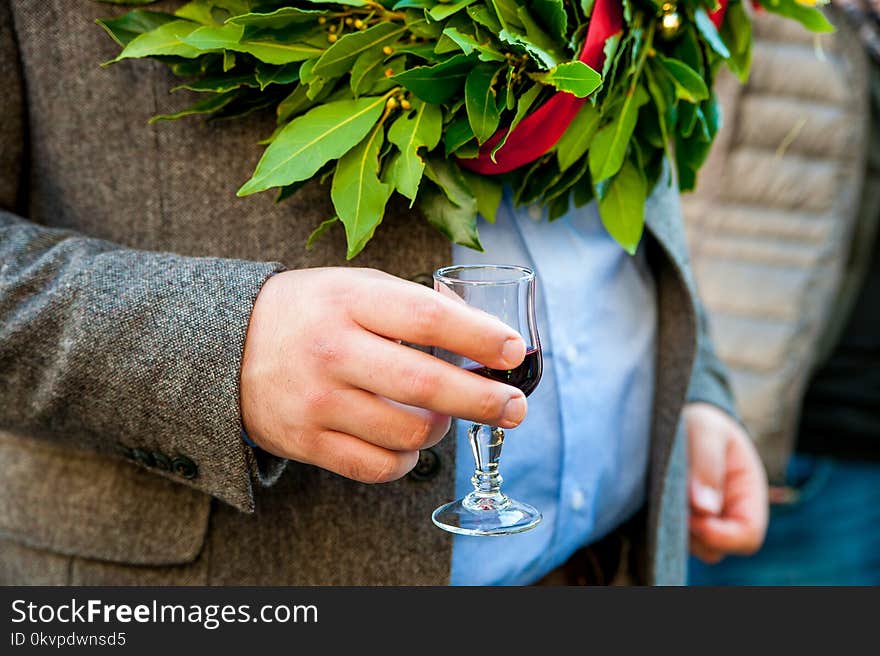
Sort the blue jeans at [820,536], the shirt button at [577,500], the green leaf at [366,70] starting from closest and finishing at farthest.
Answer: the green leaf at [366,70] < the shirt button at [577,500] < the blue jeans at [820,536]

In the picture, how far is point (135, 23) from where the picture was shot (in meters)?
0.89

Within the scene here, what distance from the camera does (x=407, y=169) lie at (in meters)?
0.80

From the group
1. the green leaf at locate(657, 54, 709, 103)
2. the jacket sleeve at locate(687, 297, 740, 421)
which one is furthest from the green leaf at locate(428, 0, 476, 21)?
the jacket sleeve at locate(687, 297, 740, 421)

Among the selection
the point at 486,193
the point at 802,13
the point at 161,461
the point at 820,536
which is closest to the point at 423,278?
the point at 486,193

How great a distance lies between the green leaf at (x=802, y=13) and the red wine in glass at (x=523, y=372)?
530 mm

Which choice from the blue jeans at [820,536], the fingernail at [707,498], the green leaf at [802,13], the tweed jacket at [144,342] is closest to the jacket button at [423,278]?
the tweed jacket at [144,342]

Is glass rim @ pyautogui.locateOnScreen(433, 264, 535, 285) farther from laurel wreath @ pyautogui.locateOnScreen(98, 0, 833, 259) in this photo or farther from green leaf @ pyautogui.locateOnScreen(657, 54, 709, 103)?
green leaf @ pyautogui.locateOnScreen(657, 54, 709, 103)

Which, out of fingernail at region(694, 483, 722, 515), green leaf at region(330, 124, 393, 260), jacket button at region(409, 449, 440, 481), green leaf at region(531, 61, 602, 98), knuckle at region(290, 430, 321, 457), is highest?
green leaf at region(531, 61, 602, 98)

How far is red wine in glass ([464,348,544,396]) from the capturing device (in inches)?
29.9

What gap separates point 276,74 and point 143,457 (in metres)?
0.39

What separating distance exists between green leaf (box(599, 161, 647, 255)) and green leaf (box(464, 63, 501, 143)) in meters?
0.20

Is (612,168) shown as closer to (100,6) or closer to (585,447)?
(585,447)

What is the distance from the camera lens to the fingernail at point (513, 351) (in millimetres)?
726

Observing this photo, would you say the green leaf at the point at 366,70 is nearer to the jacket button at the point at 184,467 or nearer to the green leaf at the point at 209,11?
the green leaf at the point at 209,11
